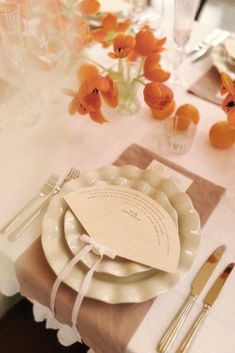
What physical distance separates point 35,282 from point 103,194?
19 cm

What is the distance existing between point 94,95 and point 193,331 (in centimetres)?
46

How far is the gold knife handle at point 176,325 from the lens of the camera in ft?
1.72

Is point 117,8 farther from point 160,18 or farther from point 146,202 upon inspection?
point 146,202

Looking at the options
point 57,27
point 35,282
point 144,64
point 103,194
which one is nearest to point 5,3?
point 57,27

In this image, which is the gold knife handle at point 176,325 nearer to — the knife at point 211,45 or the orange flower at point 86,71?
the orange flower at point 86,71

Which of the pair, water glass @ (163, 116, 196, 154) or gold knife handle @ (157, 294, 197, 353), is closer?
gold knife handle @ (157, 294, 197, 353)

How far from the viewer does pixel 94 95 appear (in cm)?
73

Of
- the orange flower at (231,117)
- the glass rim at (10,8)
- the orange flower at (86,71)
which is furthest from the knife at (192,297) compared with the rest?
the glass rim at (10,8)

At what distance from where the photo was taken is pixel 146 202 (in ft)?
2.13

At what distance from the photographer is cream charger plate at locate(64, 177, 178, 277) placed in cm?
56

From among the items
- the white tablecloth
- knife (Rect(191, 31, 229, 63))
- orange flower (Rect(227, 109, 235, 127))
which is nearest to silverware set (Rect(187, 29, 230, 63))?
knife (Rect(191, 31, 229, 63))

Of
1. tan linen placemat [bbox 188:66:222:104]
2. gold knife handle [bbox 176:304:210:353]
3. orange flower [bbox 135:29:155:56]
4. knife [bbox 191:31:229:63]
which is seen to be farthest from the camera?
knife [bbox 191:31:229:63]

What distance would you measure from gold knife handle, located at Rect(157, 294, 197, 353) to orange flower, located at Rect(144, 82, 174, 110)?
367 millimetres

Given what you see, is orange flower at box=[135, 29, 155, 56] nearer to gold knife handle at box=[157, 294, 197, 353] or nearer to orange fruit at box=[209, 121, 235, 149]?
orange fruit at box=[209, 121, 235, 149]
